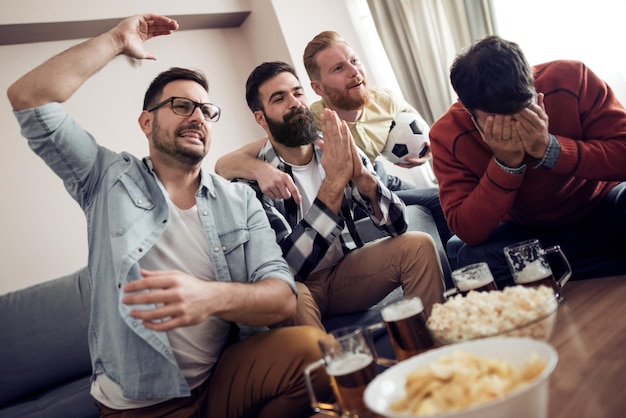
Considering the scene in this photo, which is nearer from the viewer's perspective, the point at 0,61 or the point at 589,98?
the point at 589,98

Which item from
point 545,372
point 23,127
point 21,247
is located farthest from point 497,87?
point 21,247

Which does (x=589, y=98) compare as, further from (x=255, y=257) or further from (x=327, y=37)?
(x=327, y=37)

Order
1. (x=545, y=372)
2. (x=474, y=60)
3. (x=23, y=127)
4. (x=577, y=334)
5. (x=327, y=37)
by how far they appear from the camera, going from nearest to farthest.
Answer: (x=545, y=372)
(x=577, y=334)
(x=23, y=127)
(x=474, y=60)
(x=327, y=37)

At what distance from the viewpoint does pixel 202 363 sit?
1.57 meters

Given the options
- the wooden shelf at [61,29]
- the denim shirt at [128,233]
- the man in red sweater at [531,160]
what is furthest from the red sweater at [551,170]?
the wooden shelf at [61,29]

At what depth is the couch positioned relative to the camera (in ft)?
7.61

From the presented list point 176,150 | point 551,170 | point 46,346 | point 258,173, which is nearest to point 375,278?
point 258,173

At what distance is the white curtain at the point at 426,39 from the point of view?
3.76m

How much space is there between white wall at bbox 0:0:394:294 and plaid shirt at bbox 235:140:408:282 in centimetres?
162

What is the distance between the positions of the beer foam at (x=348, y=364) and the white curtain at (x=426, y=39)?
3.22m

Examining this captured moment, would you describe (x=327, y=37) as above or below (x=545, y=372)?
above

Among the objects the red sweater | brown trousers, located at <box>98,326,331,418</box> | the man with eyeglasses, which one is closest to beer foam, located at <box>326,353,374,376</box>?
the man with eyeglasses

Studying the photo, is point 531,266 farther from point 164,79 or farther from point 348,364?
point 164,79

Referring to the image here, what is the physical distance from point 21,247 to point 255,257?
2.14 m
